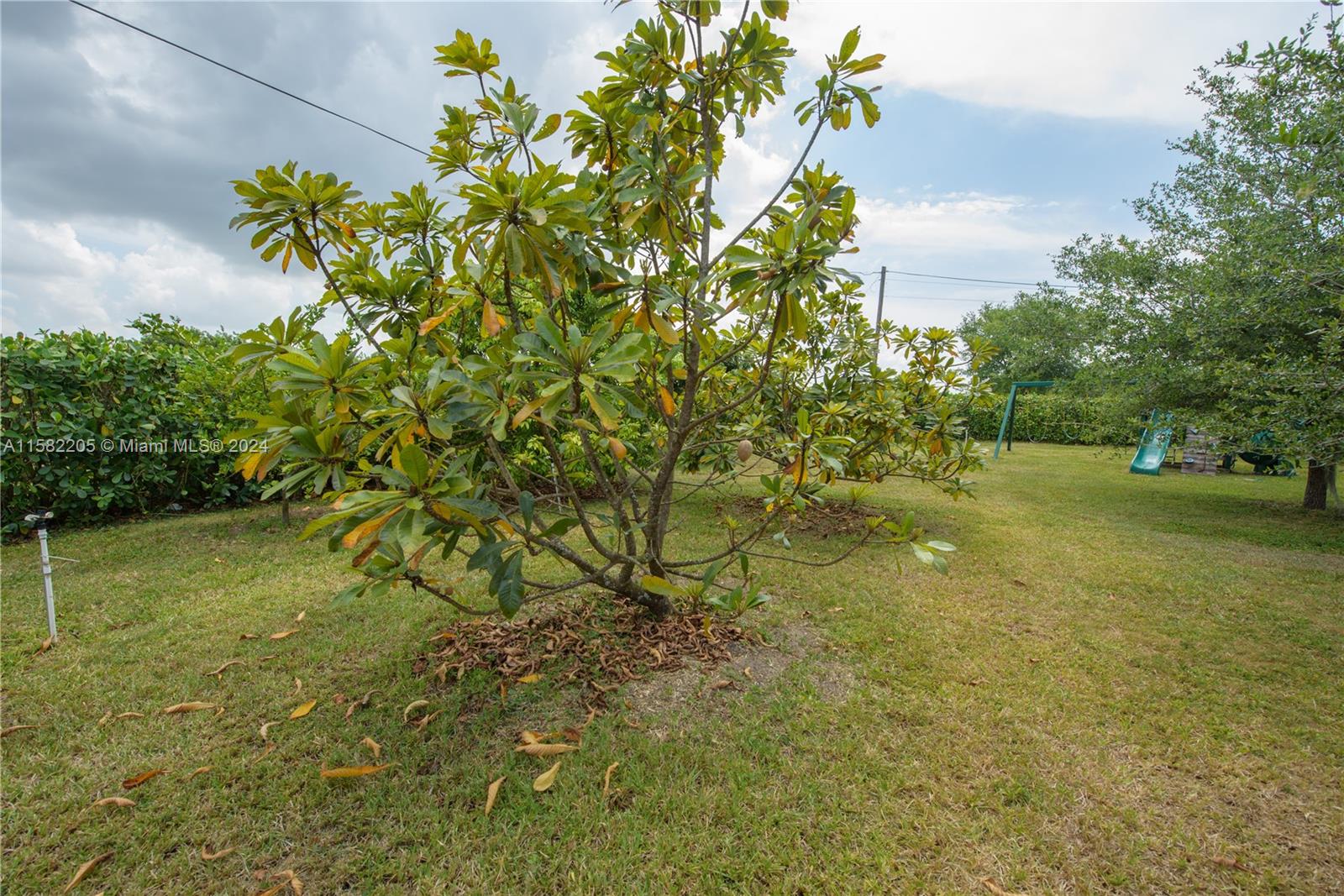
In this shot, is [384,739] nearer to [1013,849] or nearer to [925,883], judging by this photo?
[925,883]

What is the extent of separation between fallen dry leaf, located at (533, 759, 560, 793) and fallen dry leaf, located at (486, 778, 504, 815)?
0.39 ft

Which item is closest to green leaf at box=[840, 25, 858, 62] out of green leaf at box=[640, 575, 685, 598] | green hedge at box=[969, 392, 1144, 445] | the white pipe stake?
green leaf at box=[640, 575, 685, 598]

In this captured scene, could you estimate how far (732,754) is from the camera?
216 centimetres

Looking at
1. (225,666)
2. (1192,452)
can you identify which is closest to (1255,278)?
(1192,452)

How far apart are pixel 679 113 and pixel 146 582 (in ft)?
14.8

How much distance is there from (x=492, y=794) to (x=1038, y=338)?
61.7 feet

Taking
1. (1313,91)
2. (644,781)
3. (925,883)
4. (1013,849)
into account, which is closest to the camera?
(925,883)

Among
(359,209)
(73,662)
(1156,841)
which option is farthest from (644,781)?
(73,662)

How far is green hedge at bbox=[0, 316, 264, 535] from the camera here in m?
4.93

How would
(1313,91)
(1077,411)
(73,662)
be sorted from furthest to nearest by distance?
1. (1077,411)
2. (1313,91)
3. (73,662)

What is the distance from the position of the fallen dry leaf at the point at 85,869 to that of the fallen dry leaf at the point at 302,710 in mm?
656

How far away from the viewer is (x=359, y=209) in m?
2.22

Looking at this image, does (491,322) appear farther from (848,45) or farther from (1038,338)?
(1038,338)

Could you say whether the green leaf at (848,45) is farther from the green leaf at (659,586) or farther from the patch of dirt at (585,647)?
the patch of dirt at (585,647)
